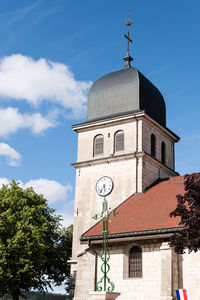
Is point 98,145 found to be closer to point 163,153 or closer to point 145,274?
point 163,153

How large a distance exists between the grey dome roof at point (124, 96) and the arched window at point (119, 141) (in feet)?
4.75

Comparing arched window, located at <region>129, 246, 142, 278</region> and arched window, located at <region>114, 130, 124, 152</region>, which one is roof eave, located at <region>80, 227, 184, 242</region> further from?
arched window, located at <region>114, 130, 124, 152</region>

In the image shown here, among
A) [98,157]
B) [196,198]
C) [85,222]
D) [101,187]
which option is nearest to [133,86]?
[98,157]

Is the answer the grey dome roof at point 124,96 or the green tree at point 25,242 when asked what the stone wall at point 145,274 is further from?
the grey dome roof at point 124,96

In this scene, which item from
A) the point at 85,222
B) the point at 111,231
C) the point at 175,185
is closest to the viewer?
the point at 111,231

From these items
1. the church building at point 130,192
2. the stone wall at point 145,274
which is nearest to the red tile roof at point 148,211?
the church building at point 130,192

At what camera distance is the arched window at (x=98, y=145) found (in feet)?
103

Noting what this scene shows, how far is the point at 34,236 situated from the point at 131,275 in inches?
383

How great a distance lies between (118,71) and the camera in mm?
32688

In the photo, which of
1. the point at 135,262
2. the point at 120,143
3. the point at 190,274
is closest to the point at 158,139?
the point at 120,143

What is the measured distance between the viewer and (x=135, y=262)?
22.8 meters

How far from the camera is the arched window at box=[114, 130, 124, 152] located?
3043cm

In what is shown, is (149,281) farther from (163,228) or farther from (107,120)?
(107,120)

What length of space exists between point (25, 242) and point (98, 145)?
863cm
